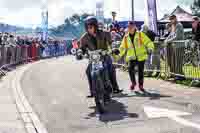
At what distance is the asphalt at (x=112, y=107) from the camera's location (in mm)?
8653

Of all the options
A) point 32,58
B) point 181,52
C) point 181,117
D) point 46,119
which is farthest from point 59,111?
point 32,58

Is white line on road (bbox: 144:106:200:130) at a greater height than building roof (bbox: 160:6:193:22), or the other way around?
building roof (bbox: 160:6:193:22)

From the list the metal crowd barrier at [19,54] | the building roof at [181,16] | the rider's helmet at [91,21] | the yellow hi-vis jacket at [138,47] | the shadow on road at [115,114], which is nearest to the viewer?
the shadow on road at [115,114]

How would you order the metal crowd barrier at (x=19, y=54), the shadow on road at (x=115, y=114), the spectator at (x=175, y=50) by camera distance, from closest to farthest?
the shadow on road at (x=115, y=114) → the spectator at (x=175, y=50) → the metal crowd barrier at (x=19, y=54)

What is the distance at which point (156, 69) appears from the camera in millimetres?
17125

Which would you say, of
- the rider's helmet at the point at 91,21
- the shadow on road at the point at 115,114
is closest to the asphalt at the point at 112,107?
the shadow on road at the point at 115,114

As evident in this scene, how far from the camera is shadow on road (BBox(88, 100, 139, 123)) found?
9.55 m

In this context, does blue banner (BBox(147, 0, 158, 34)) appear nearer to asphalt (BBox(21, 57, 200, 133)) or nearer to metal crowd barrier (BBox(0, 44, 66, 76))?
asphalt (BBox(21, 57, 200, 133))

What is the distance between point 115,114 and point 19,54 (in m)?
20.1

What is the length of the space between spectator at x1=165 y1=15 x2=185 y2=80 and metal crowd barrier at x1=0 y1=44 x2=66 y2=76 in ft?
27.5

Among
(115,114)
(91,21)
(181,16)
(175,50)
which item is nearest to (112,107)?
(115,114)

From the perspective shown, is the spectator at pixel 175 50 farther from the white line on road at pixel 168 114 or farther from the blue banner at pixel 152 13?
the blue banner at pixel 152 13

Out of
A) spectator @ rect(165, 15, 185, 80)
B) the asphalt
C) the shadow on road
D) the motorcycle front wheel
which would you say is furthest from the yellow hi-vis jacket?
the motorcycle front wheel

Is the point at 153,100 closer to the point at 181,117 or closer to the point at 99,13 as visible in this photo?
the point at 181,117
